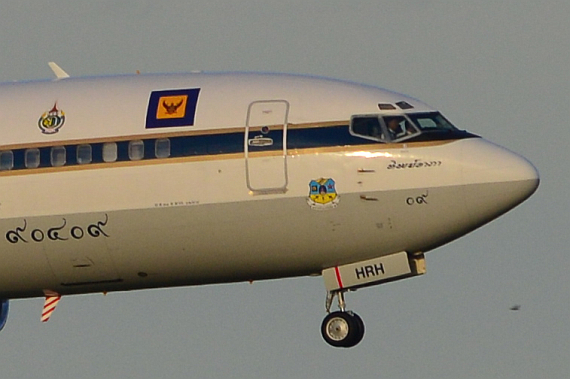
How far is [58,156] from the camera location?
1832 inches

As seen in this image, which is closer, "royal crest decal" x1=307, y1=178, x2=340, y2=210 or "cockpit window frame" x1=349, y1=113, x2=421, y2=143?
"royal crest decal" x1=307, y1=178, x2=340, y2=210

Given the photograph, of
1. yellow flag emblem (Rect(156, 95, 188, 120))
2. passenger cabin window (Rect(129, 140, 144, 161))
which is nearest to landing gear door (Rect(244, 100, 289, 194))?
yellow flag emblem (Rect(156, 95, 188, 120))

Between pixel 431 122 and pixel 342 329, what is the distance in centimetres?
532

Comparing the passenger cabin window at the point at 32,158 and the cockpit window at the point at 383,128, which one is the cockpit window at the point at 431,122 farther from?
the passenger cabin window at the point at 32,158

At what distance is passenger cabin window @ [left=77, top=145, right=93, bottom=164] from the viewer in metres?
46.3

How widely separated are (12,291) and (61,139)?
172 inches

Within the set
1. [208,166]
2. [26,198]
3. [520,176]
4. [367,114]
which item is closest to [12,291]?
[26,198]

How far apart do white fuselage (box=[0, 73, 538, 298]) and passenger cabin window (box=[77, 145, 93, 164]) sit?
0.11 metres

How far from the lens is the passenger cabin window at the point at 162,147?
45719 millimetres

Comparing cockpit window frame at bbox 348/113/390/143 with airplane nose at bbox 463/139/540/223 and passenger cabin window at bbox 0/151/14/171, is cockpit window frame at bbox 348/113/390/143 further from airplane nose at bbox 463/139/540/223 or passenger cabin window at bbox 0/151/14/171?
passenger cabin window at bbox 0/151/14/171

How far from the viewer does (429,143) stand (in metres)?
44.7

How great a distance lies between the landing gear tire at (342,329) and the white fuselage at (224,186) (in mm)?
1369

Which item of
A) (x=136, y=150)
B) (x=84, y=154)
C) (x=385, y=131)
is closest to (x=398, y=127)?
(x=385, y=131)

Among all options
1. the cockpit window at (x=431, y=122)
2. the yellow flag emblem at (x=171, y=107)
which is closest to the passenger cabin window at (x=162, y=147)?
the yellow flag emblem at (x=171, y=107)
